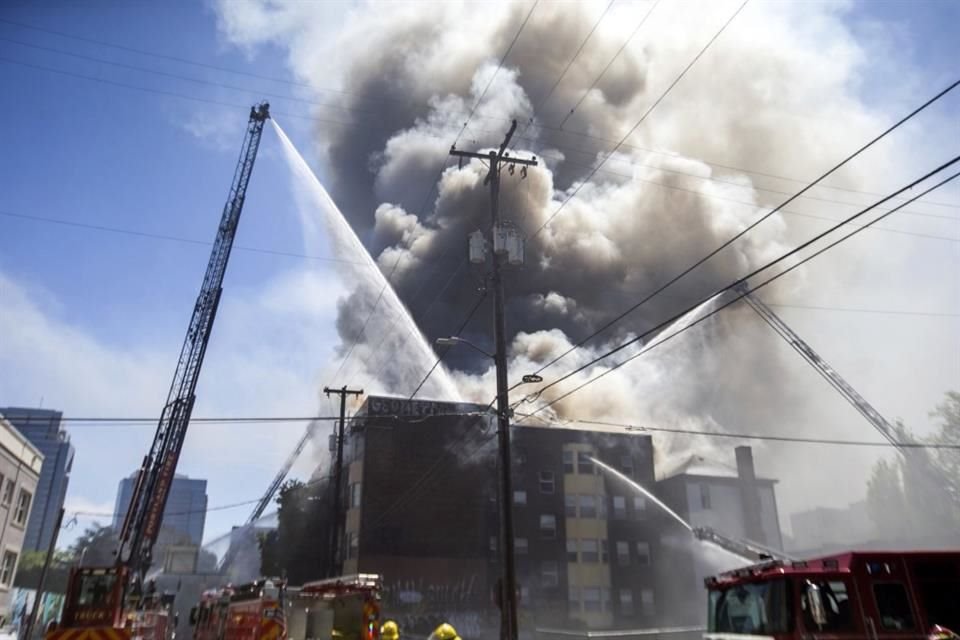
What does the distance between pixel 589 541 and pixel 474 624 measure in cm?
888

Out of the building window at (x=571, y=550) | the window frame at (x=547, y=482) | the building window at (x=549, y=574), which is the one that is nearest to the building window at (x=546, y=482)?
the window frame at (x=547, y=482)

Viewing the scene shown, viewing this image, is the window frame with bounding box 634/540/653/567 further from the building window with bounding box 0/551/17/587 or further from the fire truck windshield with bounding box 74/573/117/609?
the fire truck windshield with bounding box 74/573/117/609

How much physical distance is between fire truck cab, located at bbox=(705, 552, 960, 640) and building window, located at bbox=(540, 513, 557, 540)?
113 ft

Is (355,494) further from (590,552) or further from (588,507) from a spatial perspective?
(590,552)

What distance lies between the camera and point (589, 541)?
137 feet

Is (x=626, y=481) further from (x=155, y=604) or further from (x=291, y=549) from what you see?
(x=155, y=604)

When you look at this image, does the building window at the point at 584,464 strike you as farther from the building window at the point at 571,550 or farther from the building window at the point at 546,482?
the building window at the point at 571,550

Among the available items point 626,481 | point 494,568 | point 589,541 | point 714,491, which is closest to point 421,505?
point 494,568

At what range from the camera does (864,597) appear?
7387mm

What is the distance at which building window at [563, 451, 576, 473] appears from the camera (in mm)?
42969

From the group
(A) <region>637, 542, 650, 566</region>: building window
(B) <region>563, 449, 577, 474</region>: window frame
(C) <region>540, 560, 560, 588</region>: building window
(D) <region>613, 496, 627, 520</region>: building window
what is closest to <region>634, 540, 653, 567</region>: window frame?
(A) <region>637, 542, 650, 566</region>: building window

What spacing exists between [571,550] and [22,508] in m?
29.5

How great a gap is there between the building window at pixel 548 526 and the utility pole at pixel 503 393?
25.7m

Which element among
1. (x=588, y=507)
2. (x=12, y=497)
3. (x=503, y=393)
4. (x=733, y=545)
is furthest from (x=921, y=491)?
(x=12, y=497)
